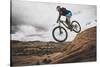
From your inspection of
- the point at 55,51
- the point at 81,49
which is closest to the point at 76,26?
the point at 81,49

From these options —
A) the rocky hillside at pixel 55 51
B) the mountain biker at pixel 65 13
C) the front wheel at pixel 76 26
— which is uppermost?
the mountain biker at pixel 65 13

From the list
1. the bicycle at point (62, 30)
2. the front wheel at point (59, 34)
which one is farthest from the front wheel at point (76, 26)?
the front wheel at point (59, 34)

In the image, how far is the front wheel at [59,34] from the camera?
7.22 ft

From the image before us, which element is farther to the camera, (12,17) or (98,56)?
(98,56)

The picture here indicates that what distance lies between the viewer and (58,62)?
220 cm

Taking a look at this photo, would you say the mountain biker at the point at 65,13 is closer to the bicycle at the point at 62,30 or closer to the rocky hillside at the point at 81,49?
the bicycle at the point at 62,30

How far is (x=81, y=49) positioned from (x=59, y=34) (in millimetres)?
349

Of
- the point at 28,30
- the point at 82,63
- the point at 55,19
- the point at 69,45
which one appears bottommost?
the point at 82,63

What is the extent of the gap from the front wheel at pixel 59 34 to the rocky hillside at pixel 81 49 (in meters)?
0.13

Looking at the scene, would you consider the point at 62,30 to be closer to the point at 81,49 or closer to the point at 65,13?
the point at 65,13

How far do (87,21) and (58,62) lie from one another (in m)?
0.65

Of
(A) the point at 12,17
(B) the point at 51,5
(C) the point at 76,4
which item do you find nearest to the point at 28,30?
(A) the point at 12,17
